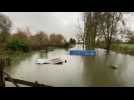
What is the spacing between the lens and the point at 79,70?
6.49ft

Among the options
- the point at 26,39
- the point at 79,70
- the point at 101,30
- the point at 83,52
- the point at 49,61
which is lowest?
the point at 79,70

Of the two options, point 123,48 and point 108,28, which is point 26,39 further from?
point 123,48

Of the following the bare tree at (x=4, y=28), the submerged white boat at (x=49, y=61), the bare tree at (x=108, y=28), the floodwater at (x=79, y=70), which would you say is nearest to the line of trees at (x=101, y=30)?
the bare tree at (x=108, y=28)

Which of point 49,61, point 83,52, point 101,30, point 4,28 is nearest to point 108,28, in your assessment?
point 101,30

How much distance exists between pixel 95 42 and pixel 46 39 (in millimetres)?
771

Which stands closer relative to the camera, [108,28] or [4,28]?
[4,28]

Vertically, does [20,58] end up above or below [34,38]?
below

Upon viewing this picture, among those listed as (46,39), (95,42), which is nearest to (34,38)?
(46,39)

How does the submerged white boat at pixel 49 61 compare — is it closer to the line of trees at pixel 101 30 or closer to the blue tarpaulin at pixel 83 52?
the blue tarpaulin at pixel 83 52

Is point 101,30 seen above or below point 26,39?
above

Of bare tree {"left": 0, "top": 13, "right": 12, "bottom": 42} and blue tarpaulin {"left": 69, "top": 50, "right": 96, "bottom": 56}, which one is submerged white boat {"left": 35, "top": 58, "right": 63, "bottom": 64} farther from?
bare tree {"left": 0, "top": 13, "right": 12, "bottom": 42}

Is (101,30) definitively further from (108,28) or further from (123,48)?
(123,48)
